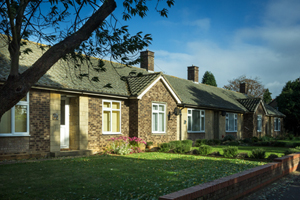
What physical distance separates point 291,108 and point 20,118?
37.5 meters

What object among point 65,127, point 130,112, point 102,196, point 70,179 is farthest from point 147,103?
point 102,196

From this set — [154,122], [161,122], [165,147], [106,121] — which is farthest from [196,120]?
[106,121]

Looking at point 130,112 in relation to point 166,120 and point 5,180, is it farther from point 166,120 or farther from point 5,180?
point 5,180

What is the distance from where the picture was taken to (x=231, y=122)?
90.6ft

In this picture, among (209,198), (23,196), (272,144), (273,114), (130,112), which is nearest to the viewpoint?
(209,198)

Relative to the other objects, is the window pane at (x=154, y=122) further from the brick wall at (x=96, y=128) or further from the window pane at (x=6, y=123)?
the window pane at (x=6, y=123)

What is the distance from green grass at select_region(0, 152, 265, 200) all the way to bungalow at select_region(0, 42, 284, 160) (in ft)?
7.91

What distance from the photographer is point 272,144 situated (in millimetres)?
21328

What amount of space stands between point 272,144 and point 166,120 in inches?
354

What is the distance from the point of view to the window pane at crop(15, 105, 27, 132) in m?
11.7

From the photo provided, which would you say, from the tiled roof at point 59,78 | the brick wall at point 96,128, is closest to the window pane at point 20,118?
the tiled roof at point 59,78

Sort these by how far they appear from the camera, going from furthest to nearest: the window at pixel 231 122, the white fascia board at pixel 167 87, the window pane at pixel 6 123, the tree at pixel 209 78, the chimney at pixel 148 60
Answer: the tree at pixel 209 78
the window at pixel 231 122
the chimney at pixel 148 60
the white fascia board at pixel 167 87
the window pane at pixel 6 123

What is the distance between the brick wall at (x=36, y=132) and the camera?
1151 centimetres

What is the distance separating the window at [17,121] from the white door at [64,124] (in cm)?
→ 255
